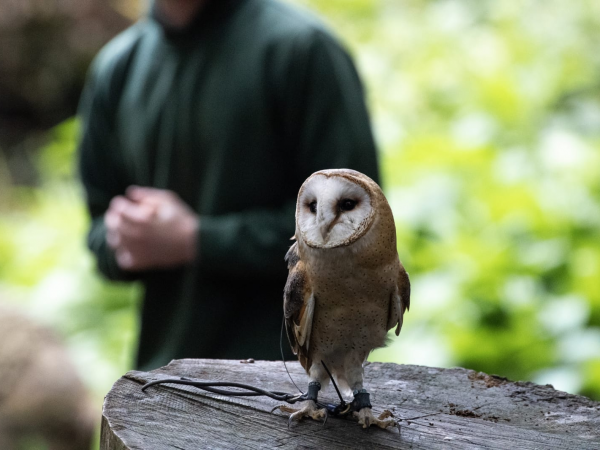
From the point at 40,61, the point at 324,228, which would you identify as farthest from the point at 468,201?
the point at 40,61

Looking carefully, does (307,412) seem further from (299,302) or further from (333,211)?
(333,211)

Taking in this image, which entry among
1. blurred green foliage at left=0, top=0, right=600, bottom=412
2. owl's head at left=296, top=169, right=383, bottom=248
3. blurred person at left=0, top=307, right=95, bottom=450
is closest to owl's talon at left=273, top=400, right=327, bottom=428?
owl's head at left=296, top=169, right=383, bottom=248

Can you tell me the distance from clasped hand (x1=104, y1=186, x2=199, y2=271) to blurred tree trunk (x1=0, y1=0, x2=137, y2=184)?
549 cm

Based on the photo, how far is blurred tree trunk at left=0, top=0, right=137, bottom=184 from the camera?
7.27 metres

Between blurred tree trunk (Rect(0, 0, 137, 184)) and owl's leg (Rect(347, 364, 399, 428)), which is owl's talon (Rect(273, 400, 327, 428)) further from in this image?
blurred tree trunk (Rect(0, 0, 137, 184))

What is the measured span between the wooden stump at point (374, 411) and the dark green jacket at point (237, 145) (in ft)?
1.52

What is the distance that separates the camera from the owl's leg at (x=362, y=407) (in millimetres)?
1420

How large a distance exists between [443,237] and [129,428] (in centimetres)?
290

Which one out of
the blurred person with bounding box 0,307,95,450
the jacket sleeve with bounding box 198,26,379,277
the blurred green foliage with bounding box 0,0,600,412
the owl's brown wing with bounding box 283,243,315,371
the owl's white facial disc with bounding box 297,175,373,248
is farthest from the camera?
the blurred person with bounding box 0,307,95,450

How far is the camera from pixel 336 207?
4.23 ft

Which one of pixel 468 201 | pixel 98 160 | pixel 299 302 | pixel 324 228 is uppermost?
pixel 468 201

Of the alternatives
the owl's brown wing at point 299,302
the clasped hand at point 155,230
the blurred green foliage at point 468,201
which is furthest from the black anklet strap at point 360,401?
the blurred green foliage at point 468,201

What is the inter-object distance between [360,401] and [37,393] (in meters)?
2.45

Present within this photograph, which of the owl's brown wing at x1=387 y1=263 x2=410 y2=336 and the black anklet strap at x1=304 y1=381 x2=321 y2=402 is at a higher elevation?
the owl's brown wing at x1=387 y1=263 x2=410 y2=336
